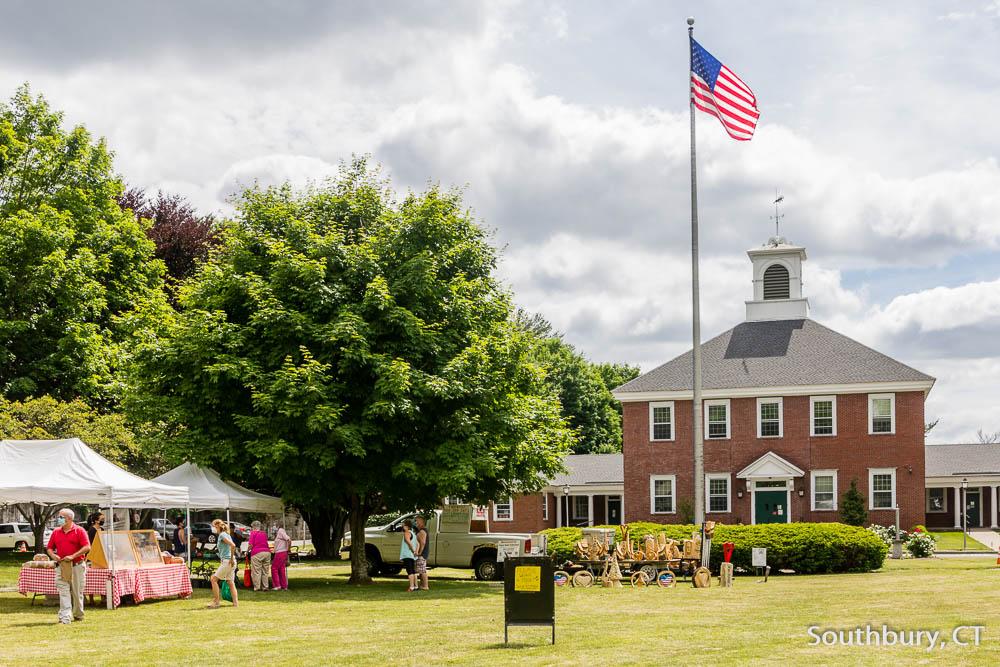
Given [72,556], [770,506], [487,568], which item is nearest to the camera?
[72,556]

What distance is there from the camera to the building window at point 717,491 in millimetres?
48156

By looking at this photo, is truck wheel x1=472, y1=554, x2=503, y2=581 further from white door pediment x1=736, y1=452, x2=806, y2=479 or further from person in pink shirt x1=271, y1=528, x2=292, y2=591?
white door pediment x1=736, y1=452, x2=806, y2=479

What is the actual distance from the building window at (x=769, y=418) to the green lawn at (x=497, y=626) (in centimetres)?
2065

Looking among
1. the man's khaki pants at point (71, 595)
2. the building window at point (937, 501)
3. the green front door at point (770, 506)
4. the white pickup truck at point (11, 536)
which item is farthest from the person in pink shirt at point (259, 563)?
the building window at point (937, 501)

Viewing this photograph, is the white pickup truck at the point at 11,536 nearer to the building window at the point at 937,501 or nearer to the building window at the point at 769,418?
the building window at the point at 769,418

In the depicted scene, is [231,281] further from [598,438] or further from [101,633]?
[598,438]

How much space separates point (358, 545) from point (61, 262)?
15.9 metres

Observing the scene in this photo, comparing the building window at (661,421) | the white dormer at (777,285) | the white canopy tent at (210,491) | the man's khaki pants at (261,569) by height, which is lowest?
the man's khaki pants at (261,569)

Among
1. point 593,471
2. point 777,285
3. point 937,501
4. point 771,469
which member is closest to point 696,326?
point 771,469

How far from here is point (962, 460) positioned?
2477 inches

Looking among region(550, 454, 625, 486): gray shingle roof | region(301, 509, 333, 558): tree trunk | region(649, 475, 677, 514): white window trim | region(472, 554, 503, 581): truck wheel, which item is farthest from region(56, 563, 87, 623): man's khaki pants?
region(550, 454, 625, 486): gray shingle roof

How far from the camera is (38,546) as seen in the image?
37406mm

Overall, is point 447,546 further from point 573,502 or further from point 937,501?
point 937,501

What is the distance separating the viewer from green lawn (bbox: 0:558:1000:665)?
45.8 ft
